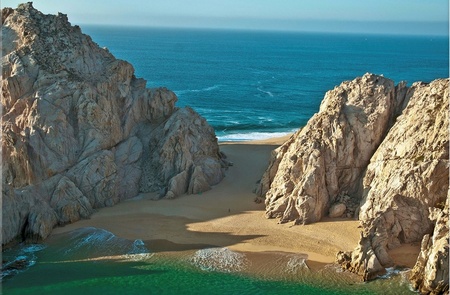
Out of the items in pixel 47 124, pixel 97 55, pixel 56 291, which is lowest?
pixel 56 291

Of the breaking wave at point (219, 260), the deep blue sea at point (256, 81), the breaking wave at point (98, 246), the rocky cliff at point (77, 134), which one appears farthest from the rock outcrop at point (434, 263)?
the deep blue sea at point (256, 81)

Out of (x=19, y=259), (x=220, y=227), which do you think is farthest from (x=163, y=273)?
(x=19, y=259)

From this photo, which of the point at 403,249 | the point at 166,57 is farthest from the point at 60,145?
the point at 166,57

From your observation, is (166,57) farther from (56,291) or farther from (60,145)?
(56,291)

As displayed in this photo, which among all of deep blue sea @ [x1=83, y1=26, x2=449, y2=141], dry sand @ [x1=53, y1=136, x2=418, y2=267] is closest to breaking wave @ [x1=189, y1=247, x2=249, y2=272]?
dry sand @ [x1=53, y1=136, x2=418, y2=267]

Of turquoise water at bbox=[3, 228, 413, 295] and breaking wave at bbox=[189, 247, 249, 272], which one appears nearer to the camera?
turquoise water at bbox=[3, 228, 413, 295]

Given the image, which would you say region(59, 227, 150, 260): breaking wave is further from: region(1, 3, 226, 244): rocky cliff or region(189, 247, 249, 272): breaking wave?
region(189, 247, 249, 272): breaking wave
